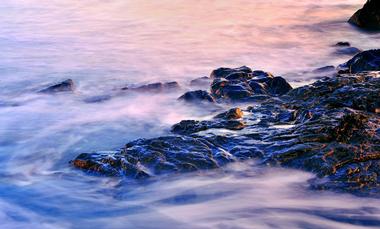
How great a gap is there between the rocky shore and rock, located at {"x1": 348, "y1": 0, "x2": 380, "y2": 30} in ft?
14.8

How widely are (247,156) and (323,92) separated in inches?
57.2

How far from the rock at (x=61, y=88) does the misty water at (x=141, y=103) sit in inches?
4.9

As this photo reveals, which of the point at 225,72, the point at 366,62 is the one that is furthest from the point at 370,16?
the point at 225,72

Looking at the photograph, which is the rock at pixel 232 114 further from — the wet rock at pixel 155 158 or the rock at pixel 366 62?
the rock at pixel 366 62

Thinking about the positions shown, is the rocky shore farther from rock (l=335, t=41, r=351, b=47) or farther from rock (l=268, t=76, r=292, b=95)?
rock (l=335, t=41, r=351, b=47)

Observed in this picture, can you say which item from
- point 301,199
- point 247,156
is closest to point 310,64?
point 247,156

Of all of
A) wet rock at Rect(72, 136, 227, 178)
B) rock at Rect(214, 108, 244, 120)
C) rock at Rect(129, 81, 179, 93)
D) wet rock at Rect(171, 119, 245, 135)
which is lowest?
wet rock at Rect(72, 136, 227, 178)

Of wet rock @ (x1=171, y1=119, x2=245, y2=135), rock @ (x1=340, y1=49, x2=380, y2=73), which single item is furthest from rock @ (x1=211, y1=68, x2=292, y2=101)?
rock @ (x1=340, y1=49, x2=380, y2=73)

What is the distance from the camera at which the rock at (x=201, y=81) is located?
675 cm

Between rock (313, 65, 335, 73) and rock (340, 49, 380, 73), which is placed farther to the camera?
rock (313, 65, 335, 73)

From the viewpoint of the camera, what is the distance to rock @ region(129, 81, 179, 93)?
6.59 metres

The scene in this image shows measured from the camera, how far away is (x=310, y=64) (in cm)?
773

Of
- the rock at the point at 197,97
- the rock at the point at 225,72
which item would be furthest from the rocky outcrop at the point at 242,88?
the rock at the point at 225,72

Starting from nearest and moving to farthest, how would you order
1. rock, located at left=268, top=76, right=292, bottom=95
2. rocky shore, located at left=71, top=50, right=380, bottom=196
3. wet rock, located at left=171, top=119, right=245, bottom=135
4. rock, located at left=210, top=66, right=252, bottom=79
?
1. rocky shore, located at left=71, top=50, right=380, bottom=196
2. wet rock, located at left=171, top=119, right=245, bottom=135
3. rock, located at left=268, top=76, right=292, bottom=95
4. rock, located at left=210, top=66, right=252, bottom=79
